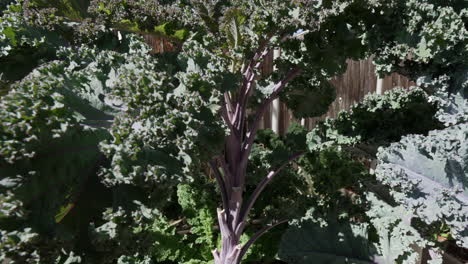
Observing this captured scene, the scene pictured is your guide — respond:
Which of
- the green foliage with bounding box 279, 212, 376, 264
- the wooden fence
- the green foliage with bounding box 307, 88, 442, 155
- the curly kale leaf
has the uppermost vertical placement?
the wooden fence

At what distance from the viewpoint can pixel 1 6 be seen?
214cm

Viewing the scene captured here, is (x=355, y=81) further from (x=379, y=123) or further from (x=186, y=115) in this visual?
(x=186, y=115)

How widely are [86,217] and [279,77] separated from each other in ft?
4.63

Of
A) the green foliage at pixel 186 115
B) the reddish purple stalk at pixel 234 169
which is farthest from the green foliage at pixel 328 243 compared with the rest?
the reddish purple stalk at pixel 234 169

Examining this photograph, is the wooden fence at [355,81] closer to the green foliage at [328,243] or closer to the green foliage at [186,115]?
the green foliage at [186,115]

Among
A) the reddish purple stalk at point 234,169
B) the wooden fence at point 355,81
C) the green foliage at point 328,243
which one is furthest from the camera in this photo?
the wooden fence at point 355,81

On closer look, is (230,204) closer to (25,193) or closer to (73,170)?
(73,170)

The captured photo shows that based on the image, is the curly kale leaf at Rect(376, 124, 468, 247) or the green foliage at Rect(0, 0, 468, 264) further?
the curly kale leaf at Rect(376, 124, 468, 247)

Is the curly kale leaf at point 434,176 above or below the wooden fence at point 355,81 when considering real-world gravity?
below

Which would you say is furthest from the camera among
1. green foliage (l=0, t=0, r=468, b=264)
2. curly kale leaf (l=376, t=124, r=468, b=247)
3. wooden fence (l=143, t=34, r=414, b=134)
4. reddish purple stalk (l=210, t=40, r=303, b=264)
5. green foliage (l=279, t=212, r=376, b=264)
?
wooden fence (l=143, t=34, r=414, b=134)

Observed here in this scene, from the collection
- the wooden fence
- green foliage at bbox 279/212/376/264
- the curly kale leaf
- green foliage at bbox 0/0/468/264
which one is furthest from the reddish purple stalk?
the wooden fence

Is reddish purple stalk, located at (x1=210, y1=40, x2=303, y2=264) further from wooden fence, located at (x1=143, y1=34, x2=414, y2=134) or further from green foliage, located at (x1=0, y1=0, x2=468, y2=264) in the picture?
wooden fence, located at (x1=143, y1=34, x2=414, y2=134)

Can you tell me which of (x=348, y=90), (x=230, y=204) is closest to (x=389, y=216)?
(x=230, y=204)

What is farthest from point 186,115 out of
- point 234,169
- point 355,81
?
point 355,81
